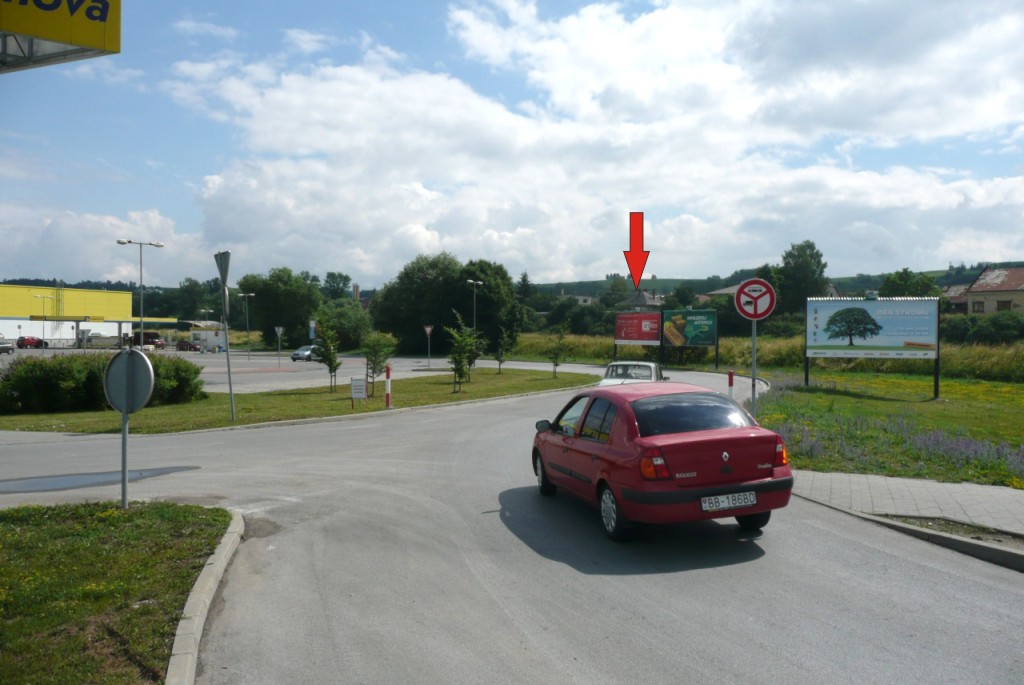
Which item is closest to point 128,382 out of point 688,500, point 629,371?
point 688,500

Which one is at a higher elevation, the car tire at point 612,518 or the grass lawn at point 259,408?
the car tire at point 612,518

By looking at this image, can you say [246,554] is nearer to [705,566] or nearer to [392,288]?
[705,566]

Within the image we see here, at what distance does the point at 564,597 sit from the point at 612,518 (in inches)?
67.4

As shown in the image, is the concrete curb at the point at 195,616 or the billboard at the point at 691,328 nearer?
the concrete curb at the point at 195,616

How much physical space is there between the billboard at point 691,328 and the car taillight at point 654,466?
43.1m

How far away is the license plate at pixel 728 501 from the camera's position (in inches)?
275

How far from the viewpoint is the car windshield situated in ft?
70.6

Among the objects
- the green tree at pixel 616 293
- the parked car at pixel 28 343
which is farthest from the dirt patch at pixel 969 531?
the green tree at pixel 616 293

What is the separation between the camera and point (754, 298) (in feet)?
42.3

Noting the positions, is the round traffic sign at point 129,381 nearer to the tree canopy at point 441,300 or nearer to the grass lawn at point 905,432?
the grass lawn at point 905,432

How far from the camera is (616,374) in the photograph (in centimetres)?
2220

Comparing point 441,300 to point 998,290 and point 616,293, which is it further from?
point 616,293

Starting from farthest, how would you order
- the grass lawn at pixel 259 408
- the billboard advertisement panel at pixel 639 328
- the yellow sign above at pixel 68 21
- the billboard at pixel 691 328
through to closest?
1. the billboard advertisement panel at pixel 639 328
2. the billboard at pixel 691 328
3. the grass lawn at pixel 259 408
4. the yellow sign above at pixel 68 21

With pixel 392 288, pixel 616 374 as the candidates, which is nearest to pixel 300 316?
pixel 392 288
